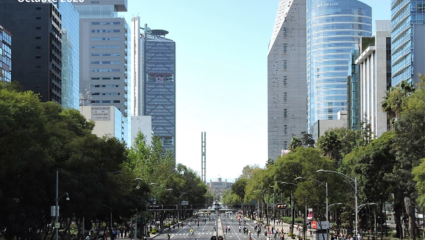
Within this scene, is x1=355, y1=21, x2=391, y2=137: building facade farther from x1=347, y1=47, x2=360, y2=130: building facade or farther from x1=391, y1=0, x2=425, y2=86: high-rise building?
x1=391, y1=0, x2=425, y2=86: high-rise building

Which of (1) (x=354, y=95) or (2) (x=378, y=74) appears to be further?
(1) (x=354, y=95)

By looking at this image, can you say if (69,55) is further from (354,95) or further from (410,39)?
(410,39)

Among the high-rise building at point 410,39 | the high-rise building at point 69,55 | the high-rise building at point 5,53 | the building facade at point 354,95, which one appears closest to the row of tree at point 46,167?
the high-rise building at point 5,53

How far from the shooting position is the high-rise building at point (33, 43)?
471 feet

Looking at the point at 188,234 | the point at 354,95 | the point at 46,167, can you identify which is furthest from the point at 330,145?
the point at 46,167

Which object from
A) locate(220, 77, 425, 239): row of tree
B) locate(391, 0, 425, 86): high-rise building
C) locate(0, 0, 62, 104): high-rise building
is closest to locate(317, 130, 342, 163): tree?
locate(220, 77, 425, 239): row of tree

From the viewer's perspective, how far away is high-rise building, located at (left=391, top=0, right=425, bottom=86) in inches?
4331

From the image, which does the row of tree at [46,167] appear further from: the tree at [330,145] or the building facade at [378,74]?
the building facade at [378,74]

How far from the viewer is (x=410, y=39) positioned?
363 ft

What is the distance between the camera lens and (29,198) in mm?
54344

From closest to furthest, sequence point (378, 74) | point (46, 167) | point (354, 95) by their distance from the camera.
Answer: point (46, 167), point (378, 74), point (354, 95)

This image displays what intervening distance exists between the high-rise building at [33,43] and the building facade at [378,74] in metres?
73.2

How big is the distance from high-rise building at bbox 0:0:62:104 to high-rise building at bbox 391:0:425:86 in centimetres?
7829

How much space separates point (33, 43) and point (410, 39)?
84.6 meters
